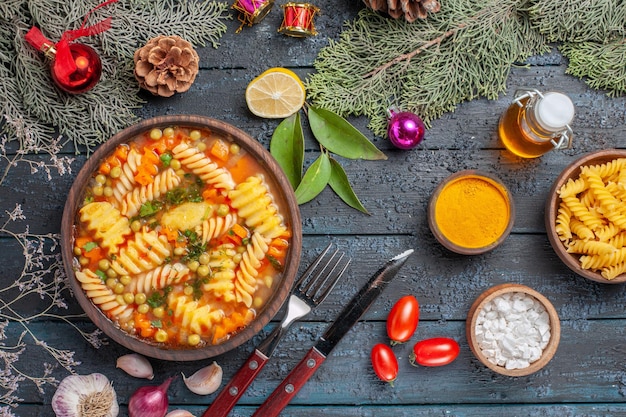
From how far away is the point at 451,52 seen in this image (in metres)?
2.31

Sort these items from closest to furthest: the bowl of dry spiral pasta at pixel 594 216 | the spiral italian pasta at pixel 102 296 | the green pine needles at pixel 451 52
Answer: the spiral italian pasta at pixel 102 296
the bowl of dry spiral pasta at pixel 594 216
the green pine needles at pixel 451 52

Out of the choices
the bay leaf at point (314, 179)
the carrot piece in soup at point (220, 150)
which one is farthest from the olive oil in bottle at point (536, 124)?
the carrot piece in soup at point (220, 150)

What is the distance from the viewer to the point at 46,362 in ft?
7.80

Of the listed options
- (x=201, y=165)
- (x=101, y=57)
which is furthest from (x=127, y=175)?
(x=101, y=57)

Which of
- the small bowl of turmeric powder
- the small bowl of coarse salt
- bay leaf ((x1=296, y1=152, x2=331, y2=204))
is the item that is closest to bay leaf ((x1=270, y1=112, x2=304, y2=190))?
bay leaf ((x1=296, y1=152, x2=331, y2=204))

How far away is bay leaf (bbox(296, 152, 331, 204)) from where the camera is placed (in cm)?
232

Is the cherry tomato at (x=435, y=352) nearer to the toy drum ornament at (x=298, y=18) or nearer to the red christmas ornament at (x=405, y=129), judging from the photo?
the red christmas ornament at (x=405, y=129)

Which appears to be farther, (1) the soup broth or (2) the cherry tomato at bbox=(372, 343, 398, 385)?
(2) the cherry tomato at bbox=(372, 343, 398, 385)

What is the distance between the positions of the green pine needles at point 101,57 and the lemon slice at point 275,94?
236mm

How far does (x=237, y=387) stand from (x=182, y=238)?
0.55m

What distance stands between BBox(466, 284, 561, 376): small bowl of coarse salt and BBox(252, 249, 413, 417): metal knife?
13.4 inches

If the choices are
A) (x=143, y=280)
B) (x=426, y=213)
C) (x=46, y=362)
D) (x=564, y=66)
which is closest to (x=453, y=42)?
(x=564, y=66)

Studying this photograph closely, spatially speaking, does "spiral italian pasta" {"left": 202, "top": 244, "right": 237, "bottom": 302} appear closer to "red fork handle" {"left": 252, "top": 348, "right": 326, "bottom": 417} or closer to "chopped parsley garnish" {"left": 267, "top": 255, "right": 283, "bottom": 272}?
"chopped parsley garnish" {"left": 267, "top": 255, "right": 283, "bottom": 272}

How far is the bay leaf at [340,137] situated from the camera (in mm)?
2312
